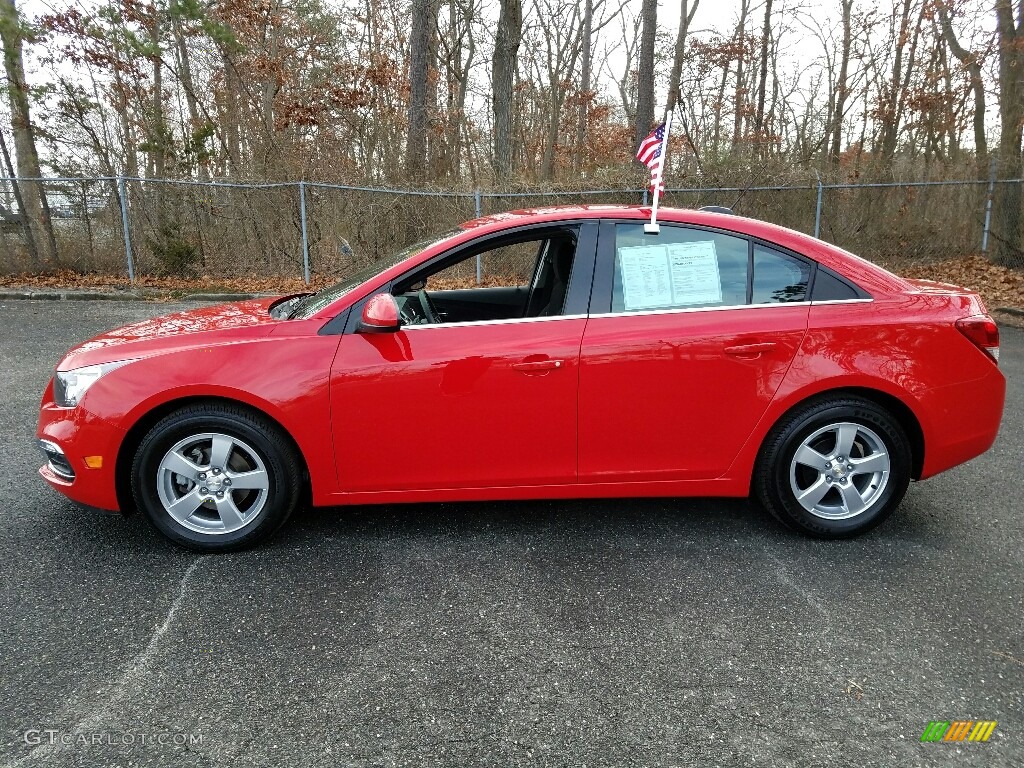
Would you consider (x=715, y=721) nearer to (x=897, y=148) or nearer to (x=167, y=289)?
(x=167, y=289)

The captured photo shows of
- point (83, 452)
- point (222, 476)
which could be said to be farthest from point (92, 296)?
point (222, 476)

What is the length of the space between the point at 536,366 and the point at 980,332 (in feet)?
7.15

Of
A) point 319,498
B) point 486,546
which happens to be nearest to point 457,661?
point 486,546

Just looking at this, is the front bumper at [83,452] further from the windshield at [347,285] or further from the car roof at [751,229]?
the car roof at [751,229]

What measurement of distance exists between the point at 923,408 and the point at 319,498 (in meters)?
2.94

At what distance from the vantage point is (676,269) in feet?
10.8

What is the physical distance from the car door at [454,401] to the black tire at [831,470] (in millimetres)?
1006

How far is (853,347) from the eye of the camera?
10.4ft

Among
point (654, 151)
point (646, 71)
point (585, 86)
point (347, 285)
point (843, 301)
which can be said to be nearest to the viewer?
point (843, 301)

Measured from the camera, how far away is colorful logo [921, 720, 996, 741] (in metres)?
2.08

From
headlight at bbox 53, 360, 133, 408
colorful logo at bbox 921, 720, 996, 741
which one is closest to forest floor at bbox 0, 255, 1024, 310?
headlight at bbox 53, 360, 133, 408

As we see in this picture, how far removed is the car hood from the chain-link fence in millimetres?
8464

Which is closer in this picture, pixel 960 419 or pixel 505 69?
pixel 960 419

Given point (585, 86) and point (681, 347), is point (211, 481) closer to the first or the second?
point (681, 347)
